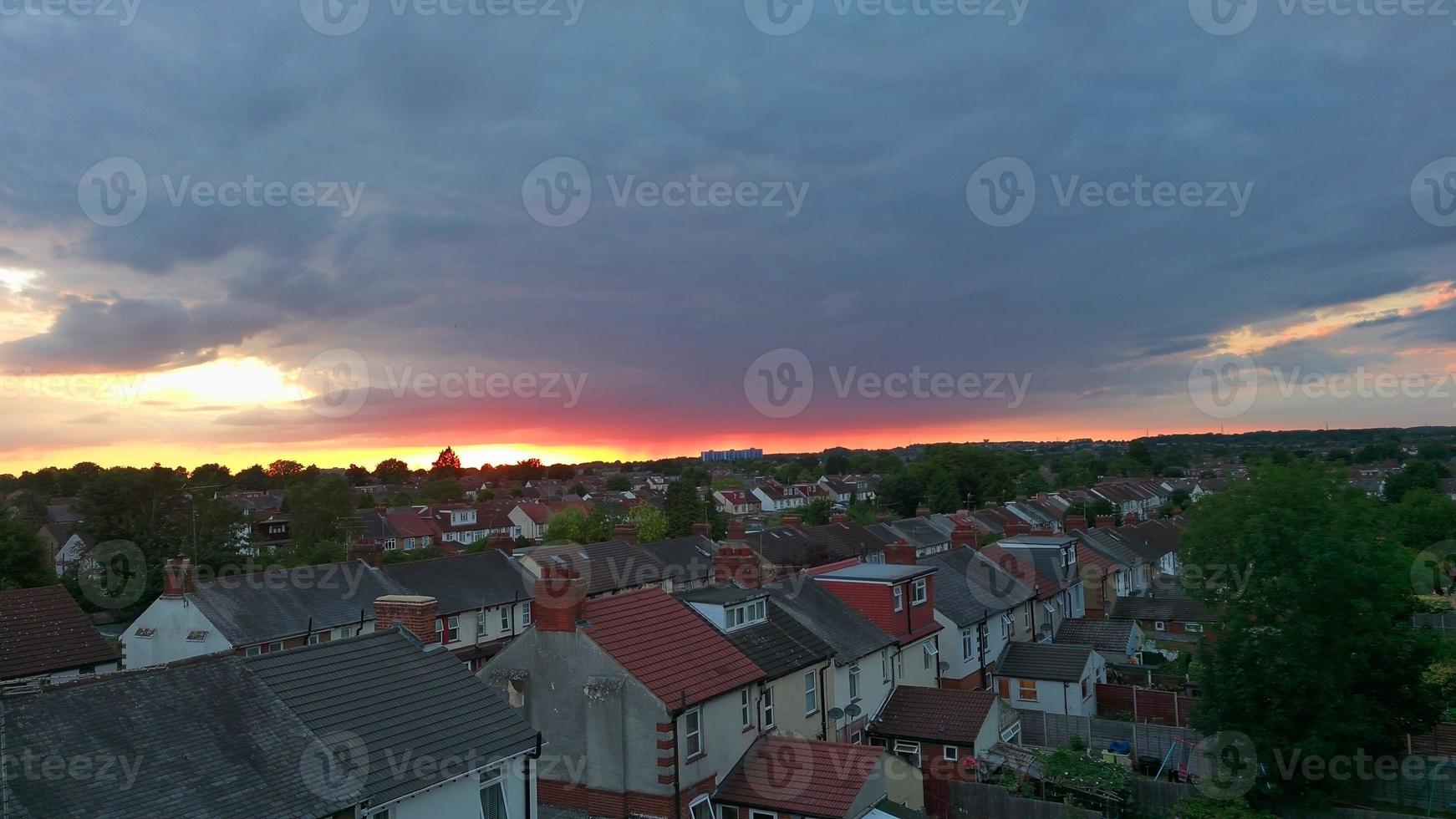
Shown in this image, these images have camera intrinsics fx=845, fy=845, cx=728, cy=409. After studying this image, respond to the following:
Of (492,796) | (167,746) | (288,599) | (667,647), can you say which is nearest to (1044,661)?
(667,647)

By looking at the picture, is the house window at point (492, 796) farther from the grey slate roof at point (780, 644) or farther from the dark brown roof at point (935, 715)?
the dark brown roof at point (935, 715)

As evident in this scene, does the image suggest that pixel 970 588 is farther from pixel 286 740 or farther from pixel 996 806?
pixel 286 740

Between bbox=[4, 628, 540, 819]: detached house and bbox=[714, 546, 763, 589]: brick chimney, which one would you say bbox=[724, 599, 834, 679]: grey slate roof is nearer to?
bbox=[714, 546, 763, 589]: brick chimney

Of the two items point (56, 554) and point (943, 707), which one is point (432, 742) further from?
point (56, 554)

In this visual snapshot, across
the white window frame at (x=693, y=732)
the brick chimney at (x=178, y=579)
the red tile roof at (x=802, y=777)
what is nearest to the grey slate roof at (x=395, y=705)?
the white window frame at (x=693, y=732)

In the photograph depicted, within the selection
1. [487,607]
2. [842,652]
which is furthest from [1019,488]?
[842,652]
